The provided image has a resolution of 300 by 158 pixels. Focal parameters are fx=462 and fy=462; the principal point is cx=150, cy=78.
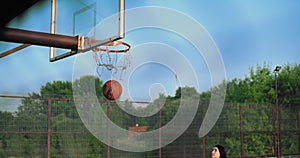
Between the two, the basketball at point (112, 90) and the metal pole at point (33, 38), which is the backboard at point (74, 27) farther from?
the basketball at point (112, 90)

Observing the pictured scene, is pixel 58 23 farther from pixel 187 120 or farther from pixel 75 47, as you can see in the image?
pixel 187 120

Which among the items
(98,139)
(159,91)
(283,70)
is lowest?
(98,139)

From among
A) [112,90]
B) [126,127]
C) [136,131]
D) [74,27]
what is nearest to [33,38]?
[74,27]

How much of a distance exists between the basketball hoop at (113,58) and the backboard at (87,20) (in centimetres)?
Result: 139

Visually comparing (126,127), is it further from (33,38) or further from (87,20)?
(33,38)

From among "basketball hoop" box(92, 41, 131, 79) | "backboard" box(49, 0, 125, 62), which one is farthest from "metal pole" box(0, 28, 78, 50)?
"basketball hoop" box(92, 41, 131, 79)

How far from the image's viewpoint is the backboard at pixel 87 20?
5.08 meters

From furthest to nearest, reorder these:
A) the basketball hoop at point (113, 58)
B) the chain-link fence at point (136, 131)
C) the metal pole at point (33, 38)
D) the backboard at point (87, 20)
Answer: the chain-link fence at point (136, 131) → the basketball hoop at point (113, 58) → the backboard at point (87, 20) → the metal pole at point (33, 38)

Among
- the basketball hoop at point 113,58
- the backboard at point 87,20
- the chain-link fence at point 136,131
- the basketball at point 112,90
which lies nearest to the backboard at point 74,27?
the backboard at point 87,20

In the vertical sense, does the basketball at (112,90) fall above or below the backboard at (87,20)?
below

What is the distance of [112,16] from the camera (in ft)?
16.8

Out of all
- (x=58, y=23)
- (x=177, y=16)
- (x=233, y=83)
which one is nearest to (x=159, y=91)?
(x=177, y=16)

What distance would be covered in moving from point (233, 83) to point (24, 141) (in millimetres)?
19959

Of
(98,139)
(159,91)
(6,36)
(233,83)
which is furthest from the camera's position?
(233,83)
